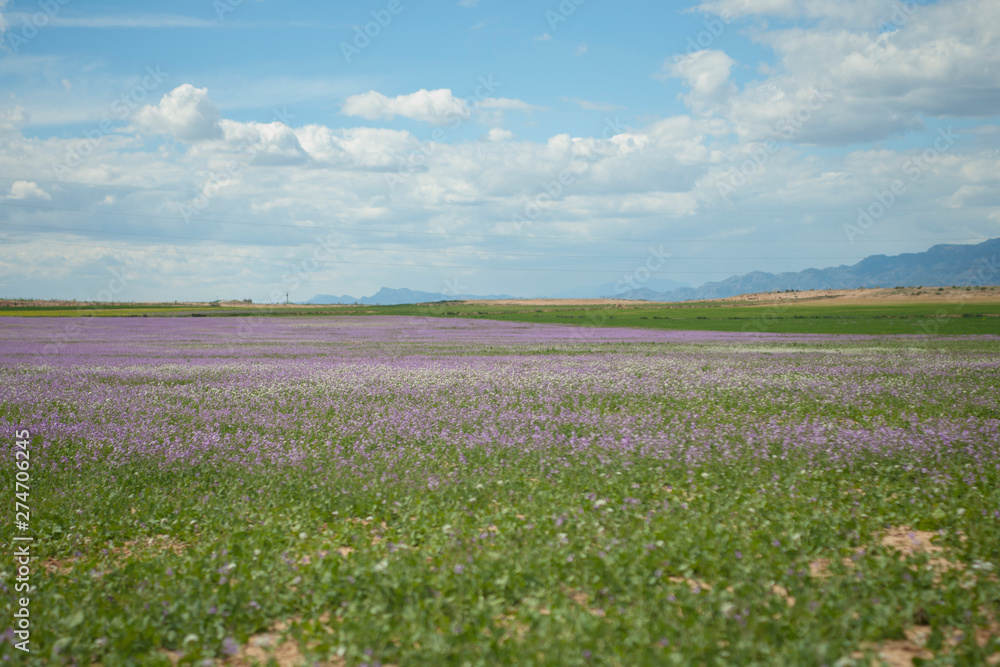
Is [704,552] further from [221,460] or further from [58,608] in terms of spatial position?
[221,460]

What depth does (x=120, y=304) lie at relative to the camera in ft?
481

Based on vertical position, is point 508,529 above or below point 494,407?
below

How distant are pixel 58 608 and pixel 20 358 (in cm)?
3132

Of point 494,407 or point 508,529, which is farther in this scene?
point 494,407

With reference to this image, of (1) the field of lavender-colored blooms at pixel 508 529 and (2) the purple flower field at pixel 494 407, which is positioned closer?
(1) the field of lavender-colored blooms at pixel 508 529

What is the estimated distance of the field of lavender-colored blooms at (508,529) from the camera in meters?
5.14

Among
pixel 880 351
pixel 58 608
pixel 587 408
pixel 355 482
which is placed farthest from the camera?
pixel 880 351

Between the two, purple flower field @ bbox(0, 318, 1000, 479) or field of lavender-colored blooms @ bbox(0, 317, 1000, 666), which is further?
purple flower field @ bbox(0, 318, 1000, 479)

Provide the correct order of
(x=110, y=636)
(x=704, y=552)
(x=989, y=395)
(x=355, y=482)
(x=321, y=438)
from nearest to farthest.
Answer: (x=110, y=636) < (x=704, y=552) < (x=355, y=482) < (x=321, y=438) < (x=989, y=395)

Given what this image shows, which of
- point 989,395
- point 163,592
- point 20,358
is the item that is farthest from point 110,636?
point 20,358

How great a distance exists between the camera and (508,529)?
738 cm

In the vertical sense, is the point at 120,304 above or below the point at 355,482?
above

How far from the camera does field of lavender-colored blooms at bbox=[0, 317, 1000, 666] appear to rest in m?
5.14

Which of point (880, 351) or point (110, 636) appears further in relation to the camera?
point (880, 351)
